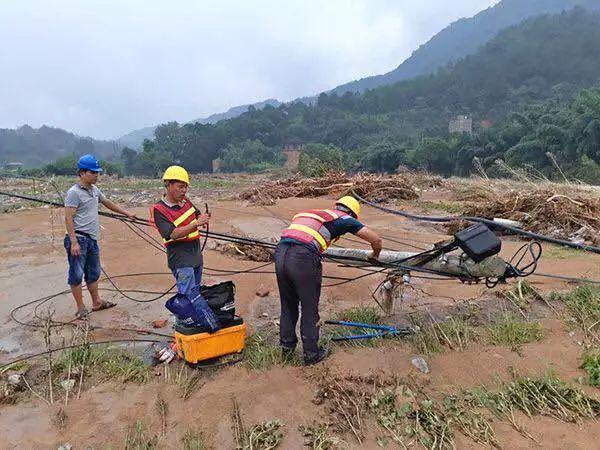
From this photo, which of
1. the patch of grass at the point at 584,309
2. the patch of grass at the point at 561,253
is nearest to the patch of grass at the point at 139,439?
the patch of grass at the point at 584,309

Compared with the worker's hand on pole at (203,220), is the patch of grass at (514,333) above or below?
below

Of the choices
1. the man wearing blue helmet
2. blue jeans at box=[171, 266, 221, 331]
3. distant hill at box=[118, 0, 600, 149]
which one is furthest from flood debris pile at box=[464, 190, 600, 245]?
distant hill at box=[118, 0, 600, 149]

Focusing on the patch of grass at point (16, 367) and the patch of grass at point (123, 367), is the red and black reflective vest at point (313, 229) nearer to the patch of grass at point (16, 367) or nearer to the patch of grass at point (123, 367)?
the patch of grass at point (123, 367)

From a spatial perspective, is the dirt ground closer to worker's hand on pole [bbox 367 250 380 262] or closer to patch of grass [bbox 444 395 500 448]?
patch of grass [bbox 444 395 500 448]

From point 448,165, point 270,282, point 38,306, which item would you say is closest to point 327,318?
point 270,282

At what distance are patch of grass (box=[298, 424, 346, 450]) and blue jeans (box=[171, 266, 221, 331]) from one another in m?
1.10

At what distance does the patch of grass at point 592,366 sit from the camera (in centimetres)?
339

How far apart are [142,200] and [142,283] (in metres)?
11.9

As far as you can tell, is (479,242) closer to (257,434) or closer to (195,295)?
(257,434)

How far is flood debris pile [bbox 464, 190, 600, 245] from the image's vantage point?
8.39m

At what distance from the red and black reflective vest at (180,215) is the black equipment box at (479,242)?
211 centimetres

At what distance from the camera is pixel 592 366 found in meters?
3.52

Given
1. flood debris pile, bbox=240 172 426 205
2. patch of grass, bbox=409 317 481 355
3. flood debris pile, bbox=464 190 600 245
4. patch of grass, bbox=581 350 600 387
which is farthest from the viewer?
flood debris pile, bbox=240 172 426 205

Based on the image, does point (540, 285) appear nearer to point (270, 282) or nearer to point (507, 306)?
point (507, 306)
